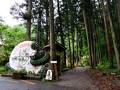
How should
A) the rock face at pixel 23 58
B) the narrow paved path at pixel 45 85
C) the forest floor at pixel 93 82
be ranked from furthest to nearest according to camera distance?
1. the rock face at pixel 23 58
2. the forest floor at pixel 93 82
3. the narrow paved path at pixel 45 85

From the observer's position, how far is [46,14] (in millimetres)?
39531

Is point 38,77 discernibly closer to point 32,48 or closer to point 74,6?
point 32,48

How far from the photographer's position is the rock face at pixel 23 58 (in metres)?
21.6

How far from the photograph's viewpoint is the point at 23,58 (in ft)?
72.6

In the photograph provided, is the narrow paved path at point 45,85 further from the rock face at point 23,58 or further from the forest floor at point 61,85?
the rock face at point 23,58

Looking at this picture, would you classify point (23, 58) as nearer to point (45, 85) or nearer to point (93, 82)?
point (93, 82)

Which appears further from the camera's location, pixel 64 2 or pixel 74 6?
pixel 64 2

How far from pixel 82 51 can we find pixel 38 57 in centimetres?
4461

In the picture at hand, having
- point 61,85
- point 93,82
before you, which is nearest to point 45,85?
point 61,85

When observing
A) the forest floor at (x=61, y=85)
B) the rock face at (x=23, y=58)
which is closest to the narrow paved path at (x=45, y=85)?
the forest floor at (x=61, y=85)

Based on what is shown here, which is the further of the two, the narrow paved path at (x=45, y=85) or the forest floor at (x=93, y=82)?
the forest floor at (x=93, y=82)

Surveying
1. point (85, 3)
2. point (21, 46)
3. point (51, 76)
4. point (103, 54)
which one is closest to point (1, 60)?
point (21, 46)

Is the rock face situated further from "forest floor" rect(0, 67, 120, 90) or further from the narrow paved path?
the narrow paved path

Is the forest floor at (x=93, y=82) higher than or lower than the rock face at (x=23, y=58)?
lower
